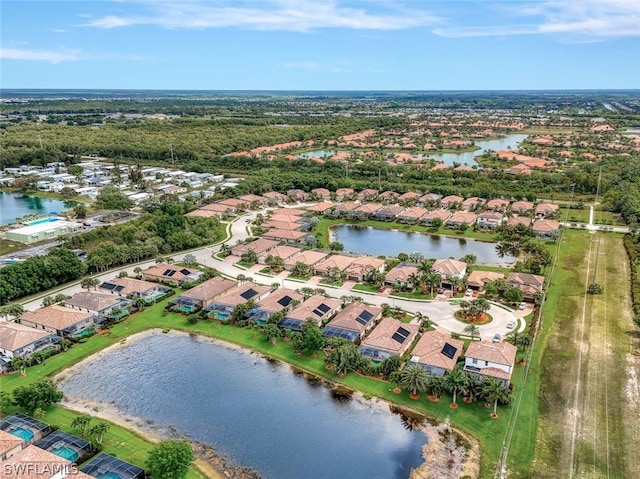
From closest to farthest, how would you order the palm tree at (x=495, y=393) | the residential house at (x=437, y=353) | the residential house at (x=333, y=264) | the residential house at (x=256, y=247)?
the palm tree at (x=495, y=393) → the residential house at (x=437, y=353) → the residential house at (x=333, y=264) → the residential house at (x=256, y=247)

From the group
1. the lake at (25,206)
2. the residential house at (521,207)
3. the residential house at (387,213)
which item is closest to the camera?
the residential house at (521,207)

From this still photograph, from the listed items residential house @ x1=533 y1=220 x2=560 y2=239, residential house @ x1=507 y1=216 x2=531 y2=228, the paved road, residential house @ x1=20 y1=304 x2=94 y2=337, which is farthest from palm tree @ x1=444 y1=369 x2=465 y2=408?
residential house @ x1=507 y1=216 x2=531 y2=228

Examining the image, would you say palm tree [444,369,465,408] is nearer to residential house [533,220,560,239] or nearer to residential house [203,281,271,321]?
residential house [203,281,271,321]

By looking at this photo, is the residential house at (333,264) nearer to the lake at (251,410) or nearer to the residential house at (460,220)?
the lake at (251,410)

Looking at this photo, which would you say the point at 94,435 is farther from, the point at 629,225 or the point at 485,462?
the point at 629,225

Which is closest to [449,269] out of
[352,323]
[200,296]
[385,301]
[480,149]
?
[385,301]

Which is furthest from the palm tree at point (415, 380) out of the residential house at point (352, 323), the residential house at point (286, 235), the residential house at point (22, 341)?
the residential house at point (286, 235)
